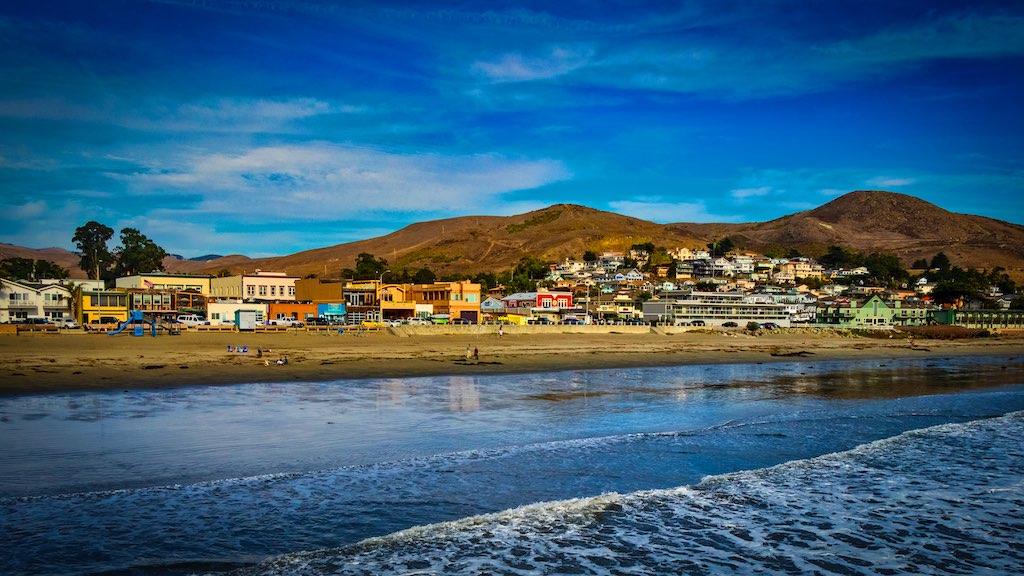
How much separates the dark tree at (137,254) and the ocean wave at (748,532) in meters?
95.8

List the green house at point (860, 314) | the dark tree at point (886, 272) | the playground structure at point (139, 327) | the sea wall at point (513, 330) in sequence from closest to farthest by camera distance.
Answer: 1. the playground structure at point (139, 327)
2. the sea wall at point (513, 330)
3. the green house at point (860, 314)
4. the dark tree at point (886, 272)

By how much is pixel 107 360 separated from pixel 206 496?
22.0 metres

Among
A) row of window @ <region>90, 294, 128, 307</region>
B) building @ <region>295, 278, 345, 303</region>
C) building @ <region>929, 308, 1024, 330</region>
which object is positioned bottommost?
building @ <region>929, 308, 1024, 330</region>

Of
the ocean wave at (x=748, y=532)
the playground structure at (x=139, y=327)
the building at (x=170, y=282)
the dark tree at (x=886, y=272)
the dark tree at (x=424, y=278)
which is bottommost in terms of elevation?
the ocean wave at (x=748, y=532)

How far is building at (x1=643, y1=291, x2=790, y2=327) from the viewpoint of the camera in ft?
250

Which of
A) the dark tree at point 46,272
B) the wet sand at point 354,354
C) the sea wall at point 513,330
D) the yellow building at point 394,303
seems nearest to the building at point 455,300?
the yellow building at point 394,303

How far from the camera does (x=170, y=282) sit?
72688 mm

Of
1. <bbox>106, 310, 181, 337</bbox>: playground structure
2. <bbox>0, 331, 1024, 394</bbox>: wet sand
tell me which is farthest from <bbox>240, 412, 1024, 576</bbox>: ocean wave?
<bbox>106, 310, 181, 337</bbox>: playground structure

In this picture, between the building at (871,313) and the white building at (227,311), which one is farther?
the building at (871,313)

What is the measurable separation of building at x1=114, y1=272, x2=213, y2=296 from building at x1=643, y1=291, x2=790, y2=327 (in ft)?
155

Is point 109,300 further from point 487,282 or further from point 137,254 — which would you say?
point 487,282

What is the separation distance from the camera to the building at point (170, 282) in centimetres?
7038

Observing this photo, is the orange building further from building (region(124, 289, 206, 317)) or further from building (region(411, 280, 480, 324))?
building (region(411, 280, 480, 324))

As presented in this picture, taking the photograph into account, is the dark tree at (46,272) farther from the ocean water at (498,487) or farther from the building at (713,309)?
the ocean water at (498,487)
